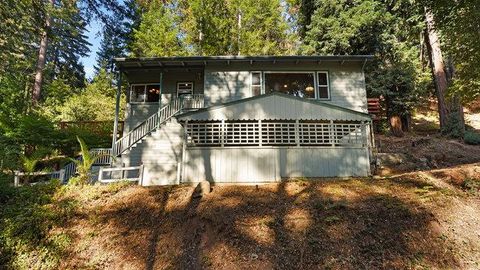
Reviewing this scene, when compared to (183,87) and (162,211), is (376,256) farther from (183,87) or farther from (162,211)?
(183,87)

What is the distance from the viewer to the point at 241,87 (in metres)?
14.5

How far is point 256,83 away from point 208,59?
2.61 metres

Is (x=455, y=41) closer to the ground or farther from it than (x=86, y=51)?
closer to the ground

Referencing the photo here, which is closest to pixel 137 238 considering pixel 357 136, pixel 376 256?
pixel 376 256

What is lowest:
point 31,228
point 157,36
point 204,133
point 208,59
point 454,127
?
point 31,228

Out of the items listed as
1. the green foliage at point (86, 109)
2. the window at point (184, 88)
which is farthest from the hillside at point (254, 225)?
the green foliage at point (86, 109)

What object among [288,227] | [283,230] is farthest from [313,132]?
[283,230]

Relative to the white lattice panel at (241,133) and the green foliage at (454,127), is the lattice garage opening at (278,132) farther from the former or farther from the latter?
the green foliage at (454,127)

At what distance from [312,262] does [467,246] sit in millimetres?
3274

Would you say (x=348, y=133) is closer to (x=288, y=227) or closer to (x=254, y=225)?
(x=288, y=227)

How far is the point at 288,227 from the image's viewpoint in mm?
7289

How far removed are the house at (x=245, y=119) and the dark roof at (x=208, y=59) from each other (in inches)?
1.9

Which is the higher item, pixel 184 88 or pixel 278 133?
pixel 184 88

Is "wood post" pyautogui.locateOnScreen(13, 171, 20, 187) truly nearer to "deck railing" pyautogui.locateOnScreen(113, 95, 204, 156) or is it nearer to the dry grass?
the dry grass
